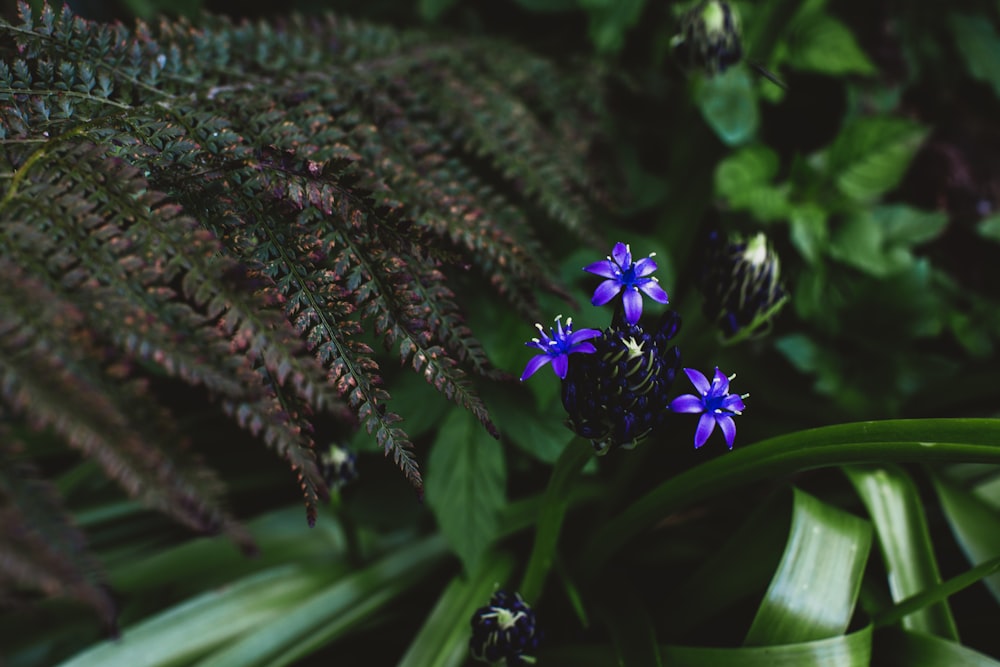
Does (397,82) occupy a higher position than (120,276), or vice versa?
(397,82)

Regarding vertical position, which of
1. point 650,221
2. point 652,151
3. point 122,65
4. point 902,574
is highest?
point 652,151

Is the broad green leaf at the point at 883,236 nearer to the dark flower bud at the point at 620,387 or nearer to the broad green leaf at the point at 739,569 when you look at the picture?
the broad green leaf at the point at 739,569

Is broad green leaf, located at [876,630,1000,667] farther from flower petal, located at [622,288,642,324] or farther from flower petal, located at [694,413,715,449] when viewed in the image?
flower petal, located at [622,288,642,324]

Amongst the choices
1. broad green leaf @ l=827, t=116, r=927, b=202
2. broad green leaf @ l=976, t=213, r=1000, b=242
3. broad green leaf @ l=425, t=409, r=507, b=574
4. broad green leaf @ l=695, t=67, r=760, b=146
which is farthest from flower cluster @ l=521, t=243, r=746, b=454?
broad green leaf @ l=976, t=213, r=1000, b=242

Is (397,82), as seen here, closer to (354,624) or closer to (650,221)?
(650,221)

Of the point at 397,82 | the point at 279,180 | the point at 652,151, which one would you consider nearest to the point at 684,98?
the point at 652,151

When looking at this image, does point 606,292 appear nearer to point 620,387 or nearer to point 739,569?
point 620,387
